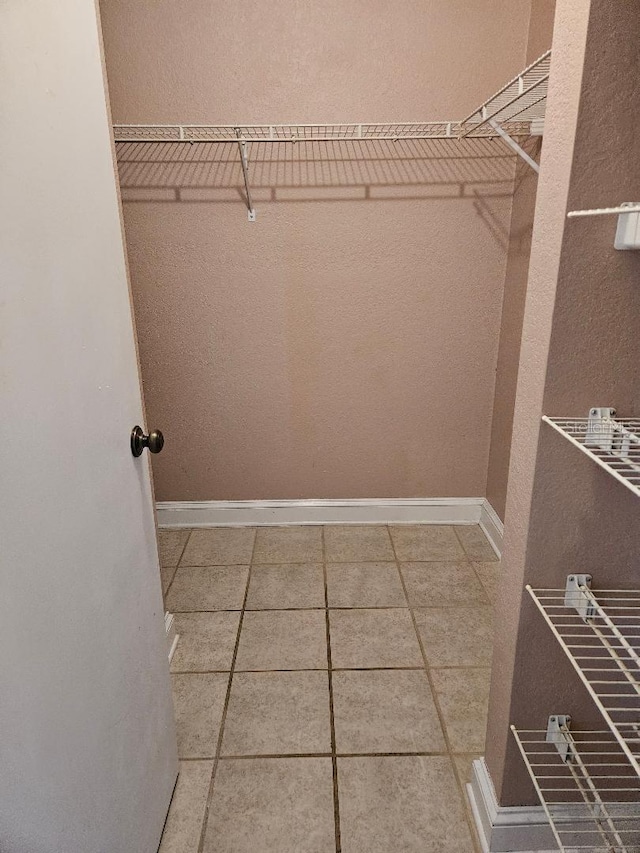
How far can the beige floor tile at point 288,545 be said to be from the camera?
239 centimetres

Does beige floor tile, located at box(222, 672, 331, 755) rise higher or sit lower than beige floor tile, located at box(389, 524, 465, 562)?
lower

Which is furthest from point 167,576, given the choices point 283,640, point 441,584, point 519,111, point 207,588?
point 519,111

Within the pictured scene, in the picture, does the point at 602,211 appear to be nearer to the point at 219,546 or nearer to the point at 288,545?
the point at 288,545

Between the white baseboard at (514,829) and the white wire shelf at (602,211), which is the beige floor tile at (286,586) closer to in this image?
the white baseboard at (514,829)

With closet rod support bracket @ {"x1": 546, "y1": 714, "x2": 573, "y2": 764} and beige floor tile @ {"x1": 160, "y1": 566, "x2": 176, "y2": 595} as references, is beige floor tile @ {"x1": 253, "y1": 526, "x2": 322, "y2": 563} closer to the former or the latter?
beige floor tile @ {"x1": 160, "y1": 566, "x2": 176, "y2": 595}

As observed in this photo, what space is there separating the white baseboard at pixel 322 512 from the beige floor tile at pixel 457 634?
0.65m

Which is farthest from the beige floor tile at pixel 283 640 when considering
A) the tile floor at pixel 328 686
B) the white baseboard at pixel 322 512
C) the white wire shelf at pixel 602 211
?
the white wire shelf at pixel 602 211

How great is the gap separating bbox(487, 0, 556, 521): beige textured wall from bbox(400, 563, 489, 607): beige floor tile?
1.17 ft

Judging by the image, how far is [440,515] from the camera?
265 cm

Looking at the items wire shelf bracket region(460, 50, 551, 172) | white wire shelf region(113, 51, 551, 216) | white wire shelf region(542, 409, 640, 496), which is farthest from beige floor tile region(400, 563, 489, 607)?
white wire shelf region(113, 51, 551, 216)

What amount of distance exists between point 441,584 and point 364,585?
32 cm

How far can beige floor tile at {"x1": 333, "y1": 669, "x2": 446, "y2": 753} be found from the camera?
1496 mm

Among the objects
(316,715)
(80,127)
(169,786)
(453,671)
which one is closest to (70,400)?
(80,127)

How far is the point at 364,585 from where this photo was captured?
86.4 inches
